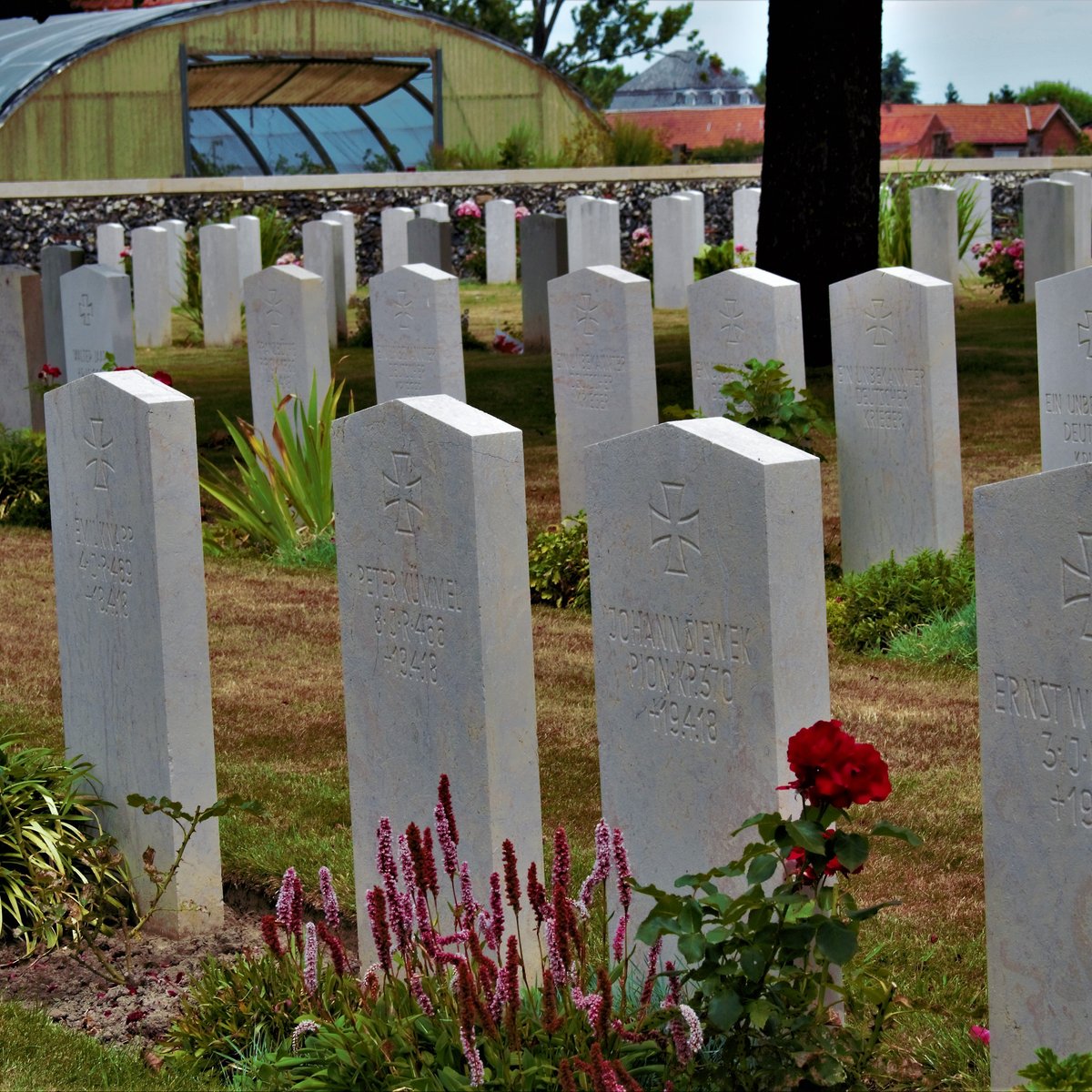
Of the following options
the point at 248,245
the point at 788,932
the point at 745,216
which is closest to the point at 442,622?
the point at 788,932

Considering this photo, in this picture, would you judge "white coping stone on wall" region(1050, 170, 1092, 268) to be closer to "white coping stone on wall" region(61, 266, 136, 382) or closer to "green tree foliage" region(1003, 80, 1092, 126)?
"white coping stone on wall" region(61, 266, 136, 382)

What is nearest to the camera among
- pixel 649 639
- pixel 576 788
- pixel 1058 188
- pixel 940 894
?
pixel 649 639

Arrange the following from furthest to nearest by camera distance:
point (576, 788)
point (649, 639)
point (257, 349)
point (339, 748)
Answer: point (257, 349)
point (339, 748)
point (576, 788)
point (649, 639)

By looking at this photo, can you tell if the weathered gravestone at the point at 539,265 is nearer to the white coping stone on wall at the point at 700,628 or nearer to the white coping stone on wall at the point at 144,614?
the white coping stone on wall at the point at 144,614

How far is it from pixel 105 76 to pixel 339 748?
2614 cm

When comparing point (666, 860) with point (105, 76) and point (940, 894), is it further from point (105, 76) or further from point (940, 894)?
point (105, 76)

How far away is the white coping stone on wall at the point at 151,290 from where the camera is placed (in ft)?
66.1

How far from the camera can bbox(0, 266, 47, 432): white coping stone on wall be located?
1227 cm

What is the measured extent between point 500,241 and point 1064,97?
264 ft

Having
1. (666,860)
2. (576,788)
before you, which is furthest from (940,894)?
(576,788)

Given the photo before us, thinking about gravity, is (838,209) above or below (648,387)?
above

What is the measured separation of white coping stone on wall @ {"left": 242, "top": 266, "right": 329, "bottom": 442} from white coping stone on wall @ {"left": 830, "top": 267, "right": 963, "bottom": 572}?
3384 millimetres

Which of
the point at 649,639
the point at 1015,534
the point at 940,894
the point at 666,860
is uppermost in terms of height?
the point at 1015,534

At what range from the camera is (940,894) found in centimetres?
475
